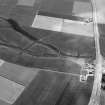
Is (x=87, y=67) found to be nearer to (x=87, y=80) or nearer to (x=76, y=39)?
(x=87, y=80)

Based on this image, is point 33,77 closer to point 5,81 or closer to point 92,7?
point 5,81

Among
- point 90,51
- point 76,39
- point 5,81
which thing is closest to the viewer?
point 5,81

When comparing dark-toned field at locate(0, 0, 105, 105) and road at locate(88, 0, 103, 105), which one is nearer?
road at locate(88, 0, 103, 105)

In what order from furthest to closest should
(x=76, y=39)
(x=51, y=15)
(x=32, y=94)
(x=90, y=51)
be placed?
(x=51, y=15), (x=76, y=39), (x=90, y=51), (x=32, y=94)

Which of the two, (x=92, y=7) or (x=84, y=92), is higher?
(x=92, y=7)

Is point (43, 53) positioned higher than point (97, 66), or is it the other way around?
point (97, 66)

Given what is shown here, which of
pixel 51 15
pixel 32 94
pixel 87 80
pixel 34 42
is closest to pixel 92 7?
pixel 51 15

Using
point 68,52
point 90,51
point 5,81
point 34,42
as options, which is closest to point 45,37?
point 34,42

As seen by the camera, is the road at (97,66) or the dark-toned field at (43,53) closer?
the road at (97,66)

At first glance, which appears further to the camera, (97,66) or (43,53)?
(43,53)

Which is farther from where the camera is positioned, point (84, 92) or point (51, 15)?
point (51, 15)
